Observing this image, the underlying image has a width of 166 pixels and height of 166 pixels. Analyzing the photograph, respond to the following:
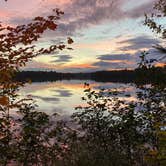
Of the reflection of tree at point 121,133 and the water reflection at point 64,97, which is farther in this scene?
the water reflection at point 64,97

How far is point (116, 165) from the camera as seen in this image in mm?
12281

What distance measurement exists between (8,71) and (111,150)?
4647 millimetres

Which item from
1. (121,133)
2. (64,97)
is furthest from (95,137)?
(64,97)

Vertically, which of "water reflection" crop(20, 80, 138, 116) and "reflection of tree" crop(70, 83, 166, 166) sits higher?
"reflection of tree" crop(70, 83, 166, 166)

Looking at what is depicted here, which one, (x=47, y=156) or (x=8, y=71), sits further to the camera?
(x=47, y=156)

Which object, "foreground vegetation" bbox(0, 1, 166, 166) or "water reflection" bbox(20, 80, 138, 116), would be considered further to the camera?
"water reflection" bbox(20, 80, 138, 116)

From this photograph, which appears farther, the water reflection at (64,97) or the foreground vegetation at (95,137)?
the water reflection at (64,97)

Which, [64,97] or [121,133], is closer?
[121,133]

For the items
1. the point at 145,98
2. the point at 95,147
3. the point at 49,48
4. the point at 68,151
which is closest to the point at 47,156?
the point at 68,151

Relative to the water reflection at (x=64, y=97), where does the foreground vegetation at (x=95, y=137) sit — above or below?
above

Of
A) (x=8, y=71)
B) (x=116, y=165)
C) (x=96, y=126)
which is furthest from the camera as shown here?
(x=96, y=126)

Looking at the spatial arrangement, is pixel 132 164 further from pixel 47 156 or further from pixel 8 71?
pixel 8 71

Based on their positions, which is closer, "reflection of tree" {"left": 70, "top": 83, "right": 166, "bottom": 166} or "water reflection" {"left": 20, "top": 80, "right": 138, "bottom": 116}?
"reflection of tree" {"left": 70, "top": 83, "right": 166, "bottom": 166}

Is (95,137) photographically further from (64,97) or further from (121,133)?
(64,97)
